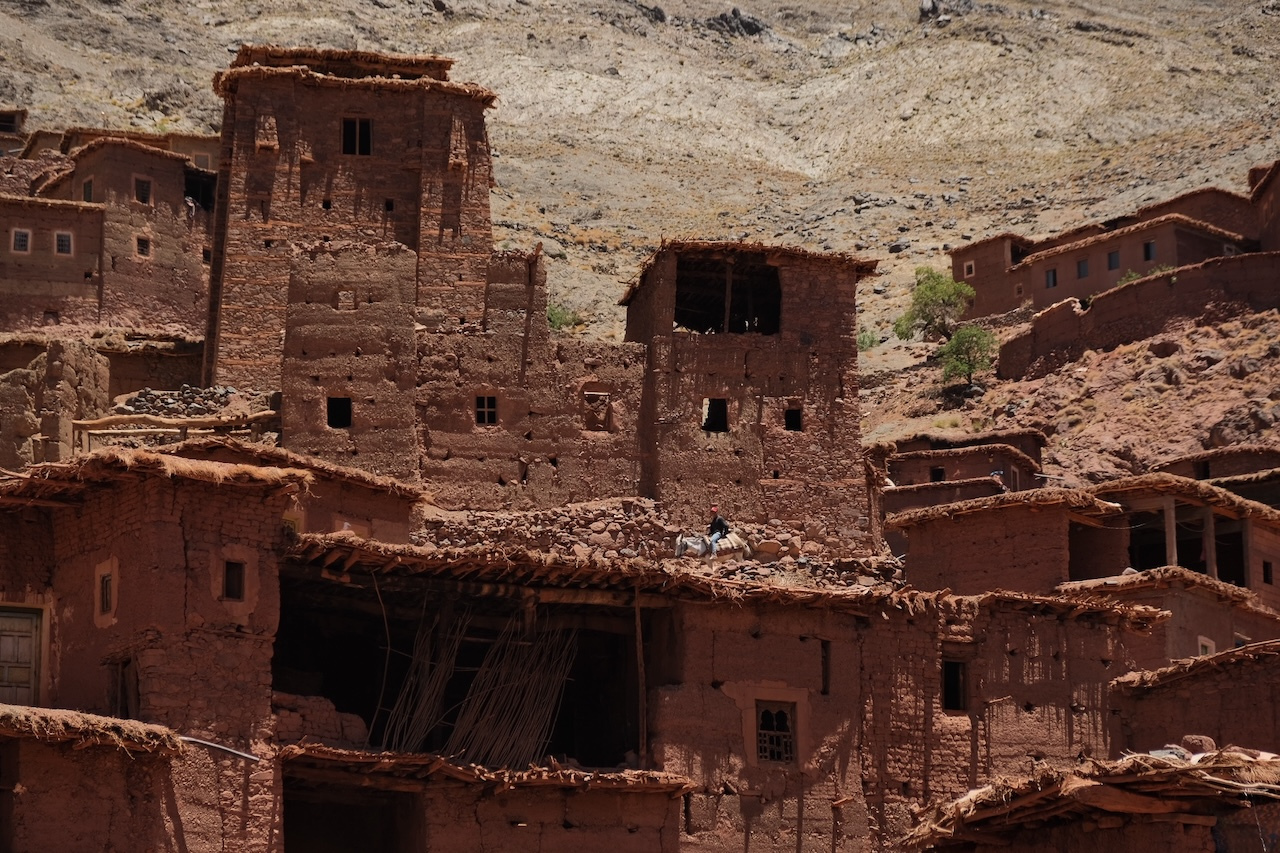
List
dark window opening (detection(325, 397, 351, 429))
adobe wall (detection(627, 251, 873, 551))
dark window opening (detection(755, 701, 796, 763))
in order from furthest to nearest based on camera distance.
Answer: adobe wall (detection(627, 251, 873, 551)) < dark window opening (detection(325, 397, 351, 429)) < dark window opening (detection(755, 701, 796, 763))

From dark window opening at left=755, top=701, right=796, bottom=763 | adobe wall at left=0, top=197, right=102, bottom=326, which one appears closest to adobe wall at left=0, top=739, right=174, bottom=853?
dark window opening at left=755, top=701, right=796, bottom=763

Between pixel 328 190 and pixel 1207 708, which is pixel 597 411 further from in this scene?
pixel 1207 708

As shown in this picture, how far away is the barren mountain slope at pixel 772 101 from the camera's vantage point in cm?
7631

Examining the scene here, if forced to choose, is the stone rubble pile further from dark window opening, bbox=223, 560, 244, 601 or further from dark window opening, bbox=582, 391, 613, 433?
dark window opening, bbox=223, 560, 244, 601

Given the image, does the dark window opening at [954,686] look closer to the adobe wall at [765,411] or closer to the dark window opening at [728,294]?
the adobe wall at [765,411]

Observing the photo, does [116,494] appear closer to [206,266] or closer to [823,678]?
[823,678]

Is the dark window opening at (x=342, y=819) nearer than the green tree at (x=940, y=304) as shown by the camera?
Yes

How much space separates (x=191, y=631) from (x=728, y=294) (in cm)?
1695

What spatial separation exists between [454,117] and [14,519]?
63.5 ft

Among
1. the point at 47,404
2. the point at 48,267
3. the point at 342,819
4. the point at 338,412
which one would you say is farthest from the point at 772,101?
the point at 342,819

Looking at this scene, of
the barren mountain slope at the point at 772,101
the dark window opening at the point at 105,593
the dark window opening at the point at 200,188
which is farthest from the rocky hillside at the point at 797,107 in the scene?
the dark window opening at the point at 105,593

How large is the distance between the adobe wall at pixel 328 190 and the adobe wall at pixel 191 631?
16625 mm

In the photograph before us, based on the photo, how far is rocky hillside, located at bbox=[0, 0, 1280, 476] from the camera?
73750mm

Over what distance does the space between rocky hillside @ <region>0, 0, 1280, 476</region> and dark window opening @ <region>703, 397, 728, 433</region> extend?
1612cm
